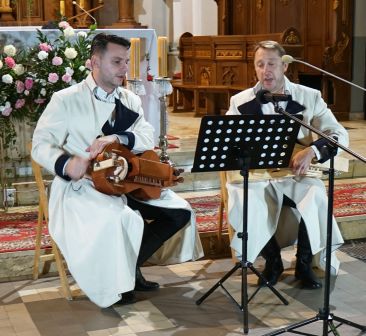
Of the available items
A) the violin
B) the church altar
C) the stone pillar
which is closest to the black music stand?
the violin

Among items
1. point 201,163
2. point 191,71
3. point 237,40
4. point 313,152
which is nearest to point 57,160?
point 201,163

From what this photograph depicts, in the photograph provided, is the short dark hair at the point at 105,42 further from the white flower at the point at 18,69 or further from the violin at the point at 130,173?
the white flower at the point at 18,69

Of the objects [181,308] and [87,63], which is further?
[87,63]

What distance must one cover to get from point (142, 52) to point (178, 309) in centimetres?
328

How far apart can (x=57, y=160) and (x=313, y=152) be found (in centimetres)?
147

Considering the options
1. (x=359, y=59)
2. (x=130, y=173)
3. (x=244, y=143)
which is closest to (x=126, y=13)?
(x=359, y=59)

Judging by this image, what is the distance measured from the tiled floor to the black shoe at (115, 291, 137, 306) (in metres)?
0.05

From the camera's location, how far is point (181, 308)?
4414mm

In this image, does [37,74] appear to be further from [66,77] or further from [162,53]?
[162,53]

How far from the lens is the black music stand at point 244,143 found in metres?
3.81

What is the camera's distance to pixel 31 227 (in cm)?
552

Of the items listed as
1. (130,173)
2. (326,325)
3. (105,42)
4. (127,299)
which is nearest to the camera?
(326,325)

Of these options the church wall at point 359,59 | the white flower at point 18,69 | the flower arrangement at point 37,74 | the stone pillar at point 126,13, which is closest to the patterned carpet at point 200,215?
the flower arrangement at point 37,74

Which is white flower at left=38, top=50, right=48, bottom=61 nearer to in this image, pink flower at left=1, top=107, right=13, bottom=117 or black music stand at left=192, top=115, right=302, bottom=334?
pink flower at left=1, top=107, right=13, bottom=117
